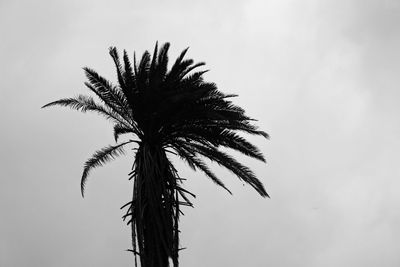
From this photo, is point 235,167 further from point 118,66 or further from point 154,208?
point 118,66

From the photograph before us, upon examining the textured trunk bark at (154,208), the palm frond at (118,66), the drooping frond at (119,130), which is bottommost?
the textured trunk bark at (154,208)

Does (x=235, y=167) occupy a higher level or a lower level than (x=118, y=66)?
lower

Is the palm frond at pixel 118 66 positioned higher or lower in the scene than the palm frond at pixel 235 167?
higher

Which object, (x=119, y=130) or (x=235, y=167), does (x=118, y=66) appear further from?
(x=235, y=167)

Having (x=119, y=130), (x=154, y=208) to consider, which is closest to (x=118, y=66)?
(x=119, y=130)

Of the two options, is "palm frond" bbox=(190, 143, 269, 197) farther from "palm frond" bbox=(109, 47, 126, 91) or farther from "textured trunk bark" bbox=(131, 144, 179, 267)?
"palm frond" bbox=(109, 47, 126, 91)

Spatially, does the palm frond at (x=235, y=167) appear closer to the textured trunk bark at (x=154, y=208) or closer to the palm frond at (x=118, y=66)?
the textured trunk bark at (x=154, y=208)

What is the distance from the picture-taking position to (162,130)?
64.8 feet

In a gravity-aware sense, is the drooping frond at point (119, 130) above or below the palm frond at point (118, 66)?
below

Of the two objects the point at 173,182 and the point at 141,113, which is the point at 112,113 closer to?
the point at 141,113

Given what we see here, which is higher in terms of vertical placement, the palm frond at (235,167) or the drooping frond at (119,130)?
the drooping frond at (119,130)

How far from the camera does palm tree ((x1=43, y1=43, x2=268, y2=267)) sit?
18.8m

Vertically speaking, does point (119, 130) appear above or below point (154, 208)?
above

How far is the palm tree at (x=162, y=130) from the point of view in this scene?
18.8 m
